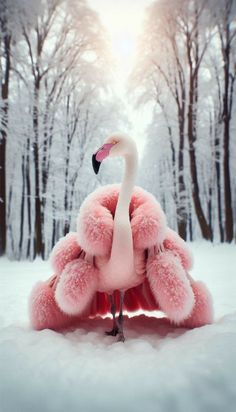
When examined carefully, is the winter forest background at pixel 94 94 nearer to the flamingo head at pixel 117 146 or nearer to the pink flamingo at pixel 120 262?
the pink flamingo at pixel 120 262

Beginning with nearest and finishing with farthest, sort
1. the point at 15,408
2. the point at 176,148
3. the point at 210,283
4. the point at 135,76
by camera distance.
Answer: the point at 15,408
the point at 210,283
the point at 135,76
the point at 176,148

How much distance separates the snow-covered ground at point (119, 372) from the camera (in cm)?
38

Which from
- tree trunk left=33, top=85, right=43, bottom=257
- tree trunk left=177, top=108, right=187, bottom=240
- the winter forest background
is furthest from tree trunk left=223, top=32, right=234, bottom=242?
tree trunk left=33, top=85, right=43, bottom=257

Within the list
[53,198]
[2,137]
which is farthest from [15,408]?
[53,198]

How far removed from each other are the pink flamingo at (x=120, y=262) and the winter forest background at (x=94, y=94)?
2363 mm

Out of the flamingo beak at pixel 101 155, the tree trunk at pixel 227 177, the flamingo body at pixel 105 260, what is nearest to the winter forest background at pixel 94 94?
the tree trunk at pixel 227 177

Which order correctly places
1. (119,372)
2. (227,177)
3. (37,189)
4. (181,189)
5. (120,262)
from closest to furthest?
(119,372) < (120,262) < (227,177) < (37,189) < (181,189)

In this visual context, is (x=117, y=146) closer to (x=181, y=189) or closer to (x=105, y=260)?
(x=105, y=260)

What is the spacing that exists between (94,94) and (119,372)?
13.4ft

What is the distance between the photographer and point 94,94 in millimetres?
4090

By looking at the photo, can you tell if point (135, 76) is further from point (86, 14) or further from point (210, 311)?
point (210, 311)

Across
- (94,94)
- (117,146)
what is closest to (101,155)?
(117,146)

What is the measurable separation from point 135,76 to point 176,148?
155cm

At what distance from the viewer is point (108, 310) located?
82 centimetres
